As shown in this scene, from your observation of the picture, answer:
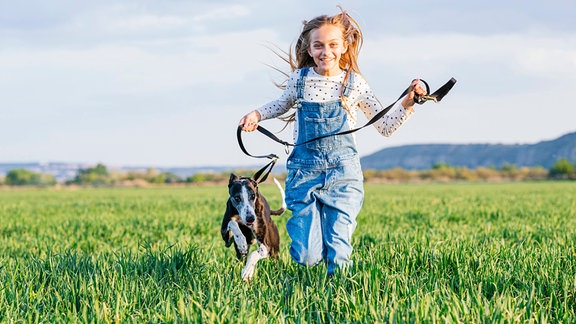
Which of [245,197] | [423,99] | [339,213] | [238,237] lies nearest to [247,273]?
[238,237]

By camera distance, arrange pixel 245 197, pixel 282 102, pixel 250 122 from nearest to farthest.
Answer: pixel 245 197 → pixel 250 122 → pixel 282 102

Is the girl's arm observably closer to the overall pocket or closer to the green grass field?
the overall pocket

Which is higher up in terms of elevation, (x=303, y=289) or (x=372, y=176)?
(x=303, y=289)

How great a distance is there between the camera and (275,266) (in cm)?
501

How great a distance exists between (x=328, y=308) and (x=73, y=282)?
2055mm

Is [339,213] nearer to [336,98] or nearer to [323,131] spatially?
[323,131]

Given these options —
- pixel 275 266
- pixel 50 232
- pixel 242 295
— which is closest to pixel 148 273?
pixel 275 266

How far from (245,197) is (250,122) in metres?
0.78

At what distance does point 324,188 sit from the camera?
4.84 meters

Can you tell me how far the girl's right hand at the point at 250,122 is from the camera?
4804 millimetres

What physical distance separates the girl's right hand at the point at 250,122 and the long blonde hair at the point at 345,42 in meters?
0.51

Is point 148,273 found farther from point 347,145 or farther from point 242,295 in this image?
point 347,145

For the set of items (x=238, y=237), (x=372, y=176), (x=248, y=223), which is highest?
(x=248, y=223)

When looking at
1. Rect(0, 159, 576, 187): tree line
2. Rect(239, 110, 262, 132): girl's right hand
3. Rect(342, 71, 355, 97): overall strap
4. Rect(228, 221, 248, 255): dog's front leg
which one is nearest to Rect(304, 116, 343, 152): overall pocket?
Rect(342, 71, 355, 97): overall strap
